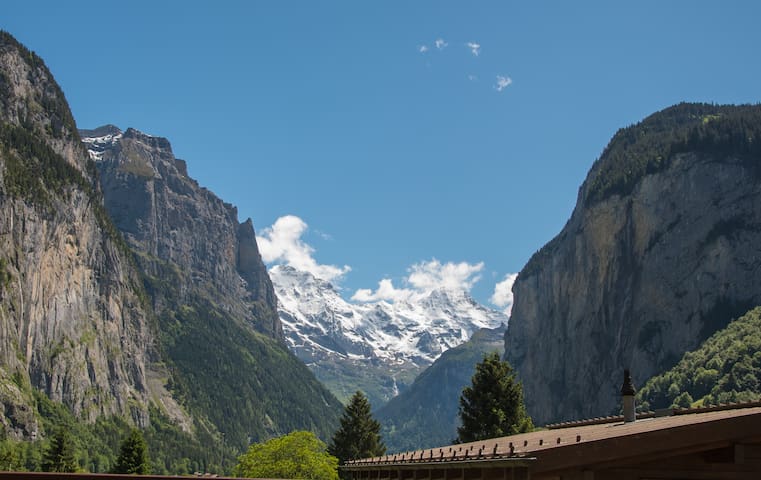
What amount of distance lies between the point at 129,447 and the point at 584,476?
290 ft

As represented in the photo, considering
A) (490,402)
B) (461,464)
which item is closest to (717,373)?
(490,402)

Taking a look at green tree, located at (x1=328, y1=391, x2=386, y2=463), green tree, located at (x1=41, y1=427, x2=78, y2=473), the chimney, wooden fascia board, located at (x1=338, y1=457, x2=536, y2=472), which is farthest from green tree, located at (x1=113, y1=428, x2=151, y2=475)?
the chimney

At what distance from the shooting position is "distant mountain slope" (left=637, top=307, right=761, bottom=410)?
530 feet

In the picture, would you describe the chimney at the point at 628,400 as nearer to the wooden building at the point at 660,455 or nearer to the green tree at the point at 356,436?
the wooden building at the point at 660,455

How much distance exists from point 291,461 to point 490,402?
16.6 meters

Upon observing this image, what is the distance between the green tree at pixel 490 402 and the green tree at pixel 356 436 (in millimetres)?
17295

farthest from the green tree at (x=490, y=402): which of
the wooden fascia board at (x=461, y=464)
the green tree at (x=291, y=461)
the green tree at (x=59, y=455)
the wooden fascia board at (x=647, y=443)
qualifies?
the green tree at (x=59, y=455)

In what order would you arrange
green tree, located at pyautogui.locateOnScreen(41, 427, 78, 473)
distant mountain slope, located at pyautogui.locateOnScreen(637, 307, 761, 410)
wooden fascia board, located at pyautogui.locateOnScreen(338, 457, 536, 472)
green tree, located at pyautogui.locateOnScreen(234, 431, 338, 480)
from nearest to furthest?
wooden fascia board, located at pyautogui.locateOnScreen(338, 457, 536, 472) < green tree, located at pyautogui.locateOnScreen(234, 431, 338, 480) < green tree, located at pyautogui.locateOnScreen(41, 427, 78, 473) < distant mountain slope, located at pyautogui.locateOnScreen(637, 307, 761, 410)

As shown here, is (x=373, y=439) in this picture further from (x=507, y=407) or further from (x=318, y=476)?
(x=507, y=407)

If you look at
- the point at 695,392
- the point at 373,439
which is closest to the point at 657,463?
the point at 373,439

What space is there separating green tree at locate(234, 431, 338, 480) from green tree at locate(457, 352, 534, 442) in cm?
1153

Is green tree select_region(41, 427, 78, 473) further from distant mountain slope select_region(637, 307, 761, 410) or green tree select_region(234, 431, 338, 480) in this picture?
distant mountain slope select_region(637, 307, 761, 410)

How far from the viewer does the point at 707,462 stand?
13.7m

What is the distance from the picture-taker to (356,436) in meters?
78.8
